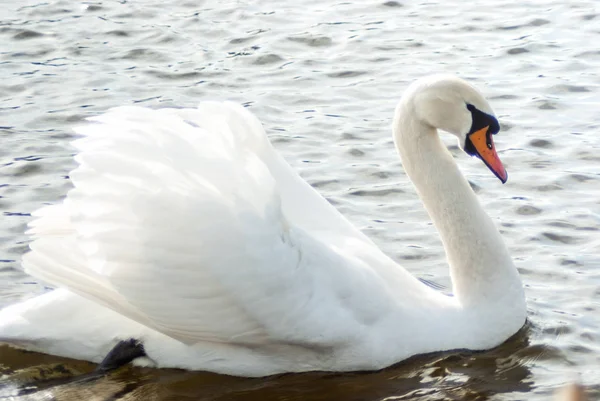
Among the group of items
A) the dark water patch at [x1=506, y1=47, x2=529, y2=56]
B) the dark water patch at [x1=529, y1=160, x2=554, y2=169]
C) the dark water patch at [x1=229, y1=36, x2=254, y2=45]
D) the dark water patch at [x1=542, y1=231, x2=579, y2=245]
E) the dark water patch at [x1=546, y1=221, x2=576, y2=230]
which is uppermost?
the dark water patch at [x1=229, y1=36, x2=254, y2=45]

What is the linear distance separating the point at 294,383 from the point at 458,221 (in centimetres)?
132

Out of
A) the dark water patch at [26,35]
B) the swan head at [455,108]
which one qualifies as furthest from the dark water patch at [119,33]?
the swan head at [455,108]

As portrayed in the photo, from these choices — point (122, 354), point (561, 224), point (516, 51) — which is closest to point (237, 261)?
point (122, 354)

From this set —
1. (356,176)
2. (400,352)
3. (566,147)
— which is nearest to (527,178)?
(566,147)

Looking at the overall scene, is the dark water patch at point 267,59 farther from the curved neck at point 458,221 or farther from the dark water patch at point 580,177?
the curved neck at point 458,221

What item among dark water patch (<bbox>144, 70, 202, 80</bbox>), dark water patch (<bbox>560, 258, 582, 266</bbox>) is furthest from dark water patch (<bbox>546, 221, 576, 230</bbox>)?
dark water patch (<bbox>144, 70, 202, 80</bbox>)

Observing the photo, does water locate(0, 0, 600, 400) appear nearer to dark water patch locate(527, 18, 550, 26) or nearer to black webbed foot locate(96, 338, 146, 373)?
dark water patch locate(527, 18, 550, 26)

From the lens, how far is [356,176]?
9234mm

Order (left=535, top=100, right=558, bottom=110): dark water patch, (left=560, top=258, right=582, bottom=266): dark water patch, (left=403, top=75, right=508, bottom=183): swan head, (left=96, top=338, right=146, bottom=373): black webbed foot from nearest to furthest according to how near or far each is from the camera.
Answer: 1. (left=96, top=338, right=146, bottom=373): black webbed foot
2. (left=403, top=75, right=508, bottom=183): swan head
3. (left=560, top=258, right=582, bottom=266): dark water patch
4. (left=535, top=100, right=558, bottom=110): dark water patch

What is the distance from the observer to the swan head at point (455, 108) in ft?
22.4

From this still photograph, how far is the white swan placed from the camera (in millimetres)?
6133

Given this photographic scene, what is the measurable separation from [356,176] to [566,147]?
1615mm

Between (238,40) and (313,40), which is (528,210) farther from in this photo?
(238,40)

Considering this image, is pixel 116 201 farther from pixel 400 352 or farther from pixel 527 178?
pixel 527 178
